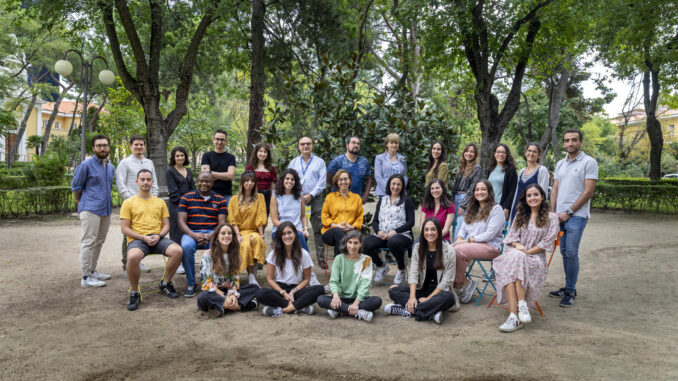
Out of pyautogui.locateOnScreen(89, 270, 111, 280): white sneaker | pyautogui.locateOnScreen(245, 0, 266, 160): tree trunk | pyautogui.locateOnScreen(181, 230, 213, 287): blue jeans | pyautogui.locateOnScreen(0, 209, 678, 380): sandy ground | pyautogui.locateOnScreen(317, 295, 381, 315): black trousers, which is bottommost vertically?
pyautogui.locateOnScreen(0, 209, 678, 380): sandy ground

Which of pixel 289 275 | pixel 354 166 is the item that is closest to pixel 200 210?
pixel 289 275

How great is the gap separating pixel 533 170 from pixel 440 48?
6.76m

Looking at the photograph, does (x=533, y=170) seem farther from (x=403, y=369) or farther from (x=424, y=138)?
(x=403, y=369)

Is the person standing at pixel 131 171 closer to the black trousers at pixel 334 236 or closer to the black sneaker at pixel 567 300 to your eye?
the black trousers at pixel 334 236

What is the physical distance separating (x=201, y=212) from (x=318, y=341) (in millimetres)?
2418

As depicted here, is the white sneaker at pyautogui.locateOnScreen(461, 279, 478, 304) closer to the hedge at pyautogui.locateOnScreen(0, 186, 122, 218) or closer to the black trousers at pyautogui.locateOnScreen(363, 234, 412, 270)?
the black trousers at pyautogui.locateOnScreen(363, 234, 412, 270)

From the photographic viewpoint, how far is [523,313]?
4.14m

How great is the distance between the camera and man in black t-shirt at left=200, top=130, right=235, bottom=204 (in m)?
5.93

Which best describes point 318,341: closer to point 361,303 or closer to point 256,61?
point 361,303

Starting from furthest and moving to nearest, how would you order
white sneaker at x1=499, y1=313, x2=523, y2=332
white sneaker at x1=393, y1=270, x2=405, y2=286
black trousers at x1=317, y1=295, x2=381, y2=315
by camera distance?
white sneaker at x1=393, y1=270, x2=405, y2=286 → black trousers at x1=317, y1=295, x2=381, y2=315 → white sneaker at x1=499, y1=313, x2=523, y2=332

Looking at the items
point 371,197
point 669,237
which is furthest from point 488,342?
point 669,237

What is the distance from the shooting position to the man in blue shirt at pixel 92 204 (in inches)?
212

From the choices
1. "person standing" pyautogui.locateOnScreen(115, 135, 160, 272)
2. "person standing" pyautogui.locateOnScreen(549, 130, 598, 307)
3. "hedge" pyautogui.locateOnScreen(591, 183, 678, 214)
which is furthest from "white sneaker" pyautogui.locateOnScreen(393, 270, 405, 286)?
"hedge" pyautogui.locateOnScreen(591, 183, 678, 214)

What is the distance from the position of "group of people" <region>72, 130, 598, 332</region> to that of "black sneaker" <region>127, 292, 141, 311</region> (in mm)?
15
